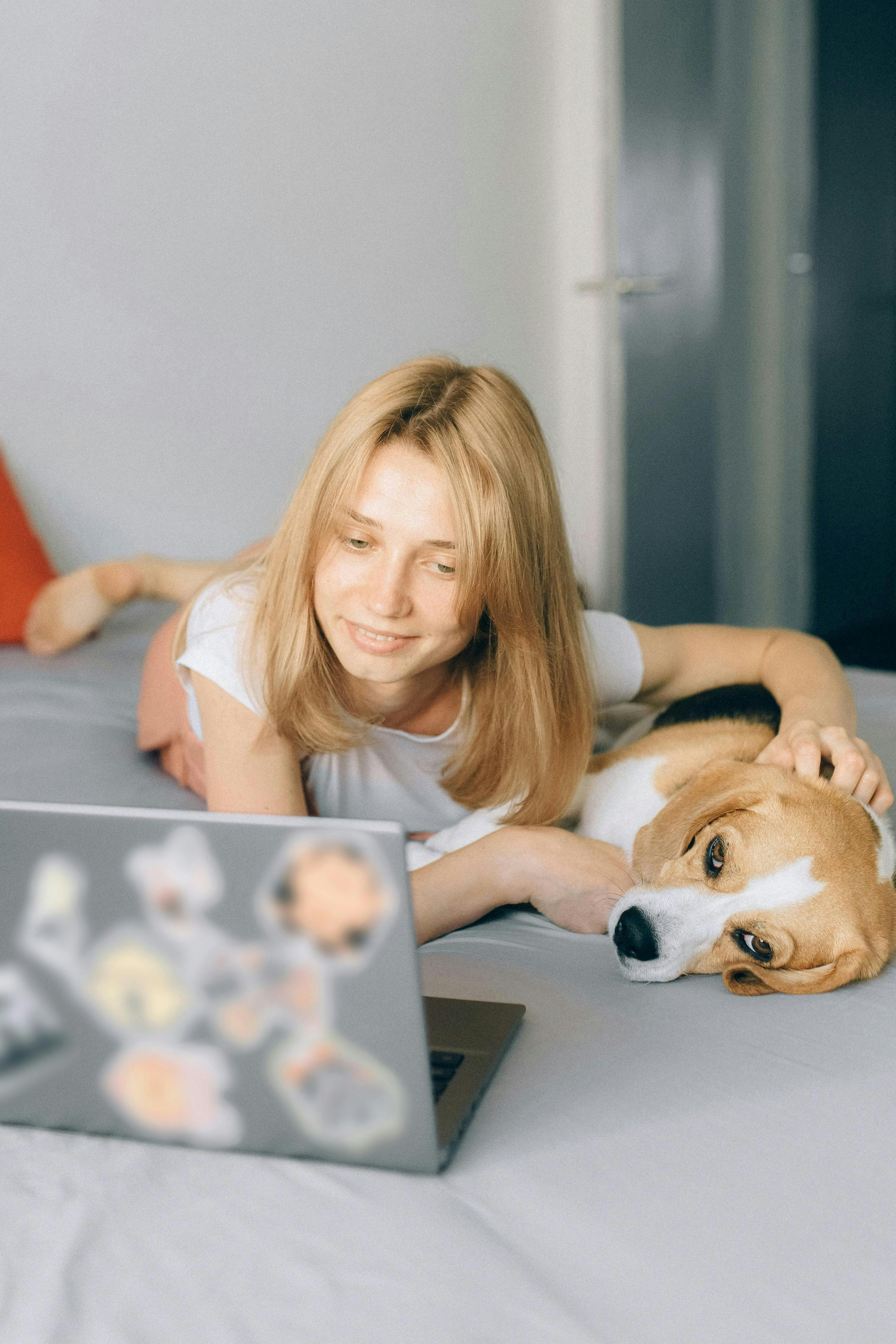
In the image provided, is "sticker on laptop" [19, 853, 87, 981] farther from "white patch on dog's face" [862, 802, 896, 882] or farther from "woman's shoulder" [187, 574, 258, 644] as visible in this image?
"white patch on dog's face" [862, 802, 896, 882]

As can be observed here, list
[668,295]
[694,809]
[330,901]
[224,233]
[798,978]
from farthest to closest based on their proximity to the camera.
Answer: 1. [668,295]
2. [224,233]
3. [694,809]
4. [798,978]
5. [330,901]

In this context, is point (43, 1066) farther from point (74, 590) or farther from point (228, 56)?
point (228, 56)

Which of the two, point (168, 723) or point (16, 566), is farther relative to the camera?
point (16, 566)

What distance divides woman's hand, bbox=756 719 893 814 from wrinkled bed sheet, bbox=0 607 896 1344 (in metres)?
0.38

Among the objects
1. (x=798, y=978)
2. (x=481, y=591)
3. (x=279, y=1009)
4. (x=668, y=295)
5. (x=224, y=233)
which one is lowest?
(x=798, y=978)

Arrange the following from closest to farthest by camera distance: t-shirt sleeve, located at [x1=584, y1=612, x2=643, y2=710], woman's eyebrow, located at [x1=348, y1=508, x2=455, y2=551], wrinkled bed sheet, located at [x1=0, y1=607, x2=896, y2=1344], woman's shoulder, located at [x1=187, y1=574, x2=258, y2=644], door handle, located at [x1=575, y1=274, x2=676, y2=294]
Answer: wrinkled bed sheet, located at [x1=0, y1=607, x2=896, y2=1344], woman's eyebrow, located at [x1=348, y1=508, x2=455, y2=551], woman's shoulder, located at [x1=187, y1=574, x2=258, y2=644], t-shirt sleeve, located at [x1=584, y1=612, x2=643, y2=710], door handle, located at [x1=575, y1=274, x2=676, y2=294]

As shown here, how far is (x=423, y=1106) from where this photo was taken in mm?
735

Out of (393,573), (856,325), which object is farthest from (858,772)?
(856,325)

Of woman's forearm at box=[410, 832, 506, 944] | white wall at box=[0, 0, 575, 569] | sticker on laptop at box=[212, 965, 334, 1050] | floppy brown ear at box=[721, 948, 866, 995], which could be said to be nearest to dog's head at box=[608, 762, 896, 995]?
floppy brown ear at box=[721, 948, 866, 995]

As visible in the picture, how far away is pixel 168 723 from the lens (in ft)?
5.53

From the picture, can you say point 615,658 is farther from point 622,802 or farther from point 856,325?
point 856,325

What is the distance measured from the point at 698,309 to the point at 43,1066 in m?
4.11

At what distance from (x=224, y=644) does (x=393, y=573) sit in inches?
11.9

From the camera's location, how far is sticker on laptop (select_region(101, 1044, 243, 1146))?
0.75m
